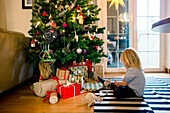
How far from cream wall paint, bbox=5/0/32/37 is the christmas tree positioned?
4.22ft

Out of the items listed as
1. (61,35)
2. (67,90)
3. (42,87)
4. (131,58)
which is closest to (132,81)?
(131,58)

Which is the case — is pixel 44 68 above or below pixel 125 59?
below

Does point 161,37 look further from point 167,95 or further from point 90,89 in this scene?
point 90,89

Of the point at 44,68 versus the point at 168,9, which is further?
the point at 168,9

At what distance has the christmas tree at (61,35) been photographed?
75.9 inches

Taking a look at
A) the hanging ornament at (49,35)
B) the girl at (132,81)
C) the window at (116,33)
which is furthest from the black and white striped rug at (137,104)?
the window at (116,33)

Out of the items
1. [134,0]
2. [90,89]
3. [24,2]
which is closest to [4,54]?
[90,89]

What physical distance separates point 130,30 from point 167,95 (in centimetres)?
186

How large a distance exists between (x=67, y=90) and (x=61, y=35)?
2.72ft

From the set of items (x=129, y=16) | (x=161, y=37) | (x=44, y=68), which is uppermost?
(x=129, y=16)

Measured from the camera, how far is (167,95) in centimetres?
176

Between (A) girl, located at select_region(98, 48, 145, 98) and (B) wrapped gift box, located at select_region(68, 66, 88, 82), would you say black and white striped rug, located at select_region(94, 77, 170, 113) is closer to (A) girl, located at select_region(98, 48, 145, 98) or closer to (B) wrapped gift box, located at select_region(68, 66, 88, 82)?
(A) girl, located at select_region(98, 48, 145, 98)

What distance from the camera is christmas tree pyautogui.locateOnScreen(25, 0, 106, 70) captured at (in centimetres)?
193

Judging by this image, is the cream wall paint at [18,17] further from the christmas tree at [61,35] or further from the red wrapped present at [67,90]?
the red wrapped present at [67,90]
